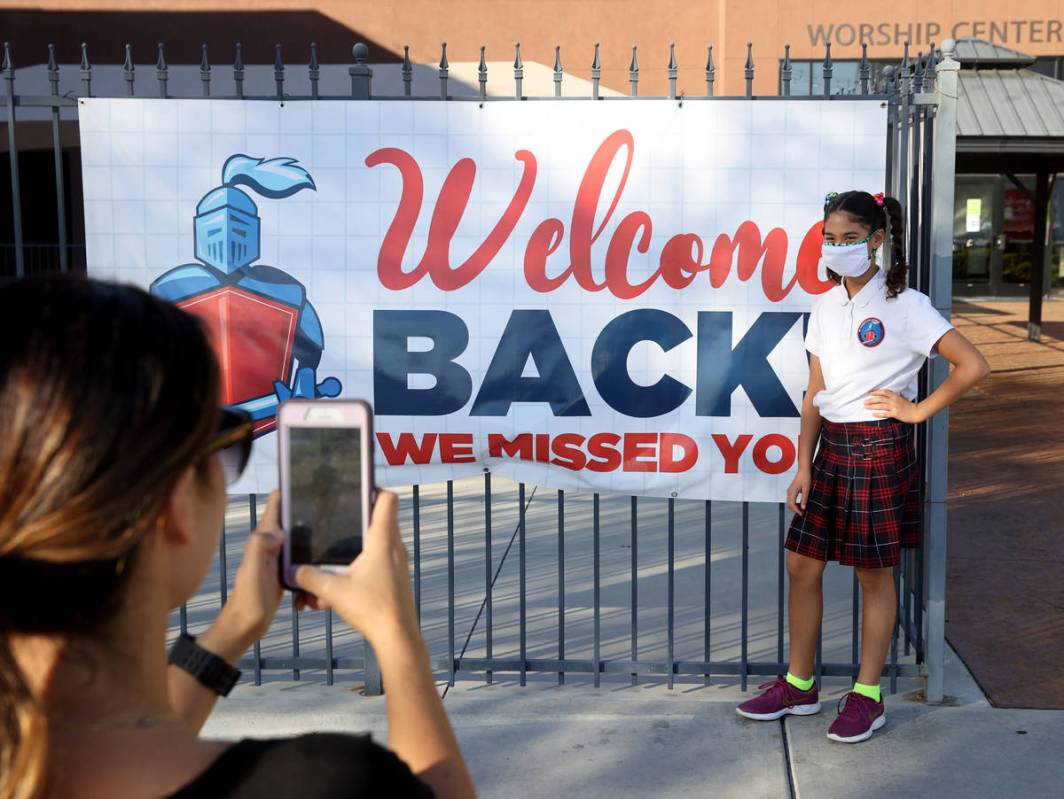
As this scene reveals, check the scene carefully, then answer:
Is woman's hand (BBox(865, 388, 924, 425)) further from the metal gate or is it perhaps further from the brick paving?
the brick paving

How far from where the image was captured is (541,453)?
4.47 meters

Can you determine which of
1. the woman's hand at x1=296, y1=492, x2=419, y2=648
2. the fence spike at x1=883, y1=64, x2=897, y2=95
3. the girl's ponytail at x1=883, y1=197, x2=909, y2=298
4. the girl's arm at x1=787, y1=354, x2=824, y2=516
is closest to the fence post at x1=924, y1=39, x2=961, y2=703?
the fence spike at x1=883, y1=64, x2=897, y2=95

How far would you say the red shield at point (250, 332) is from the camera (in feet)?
14.6

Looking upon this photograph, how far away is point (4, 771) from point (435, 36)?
18600mm

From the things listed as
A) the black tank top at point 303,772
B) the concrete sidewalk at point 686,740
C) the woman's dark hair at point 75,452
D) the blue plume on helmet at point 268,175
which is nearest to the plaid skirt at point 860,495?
the concrete sidewalk at point 686,740

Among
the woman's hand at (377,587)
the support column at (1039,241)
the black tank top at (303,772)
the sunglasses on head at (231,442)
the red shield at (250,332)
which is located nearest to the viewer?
the black tank top at (303,772)

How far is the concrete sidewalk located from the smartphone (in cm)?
241

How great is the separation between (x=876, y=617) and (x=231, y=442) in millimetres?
3284

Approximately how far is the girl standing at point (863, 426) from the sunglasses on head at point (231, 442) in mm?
2918

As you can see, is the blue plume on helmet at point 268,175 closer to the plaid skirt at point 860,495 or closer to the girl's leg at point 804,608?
the plaid skirt at point 860,495

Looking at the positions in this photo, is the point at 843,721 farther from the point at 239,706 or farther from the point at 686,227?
the point at 239,706

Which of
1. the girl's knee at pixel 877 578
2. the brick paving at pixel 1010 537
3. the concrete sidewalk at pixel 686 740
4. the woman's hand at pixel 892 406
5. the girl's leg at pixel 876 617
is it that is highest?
the woman's hand at pixel 892 406

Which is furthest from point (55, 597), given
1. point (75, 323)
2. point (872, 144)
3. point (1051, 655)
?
point (1051, 655)

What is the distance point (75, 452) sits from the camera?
114cm
